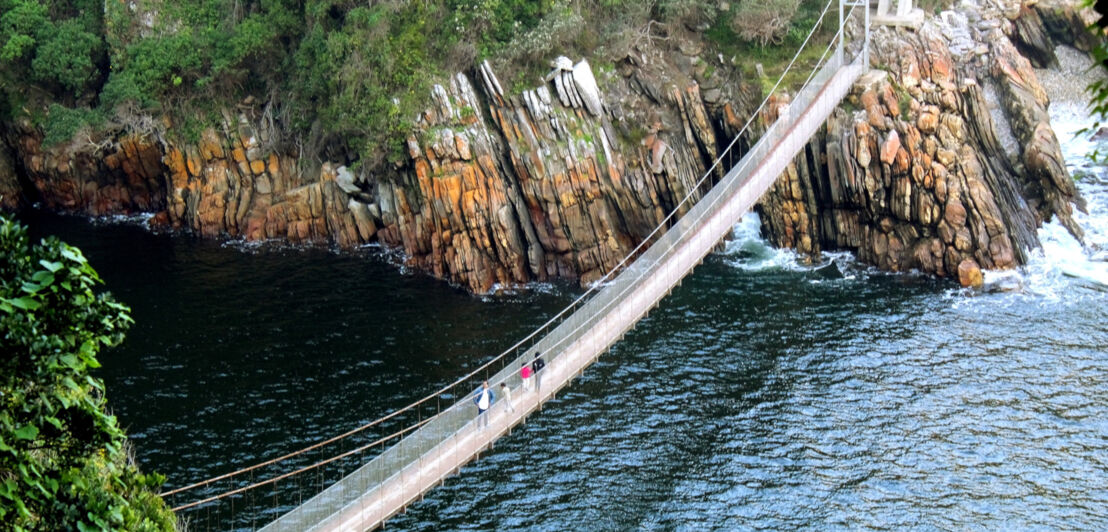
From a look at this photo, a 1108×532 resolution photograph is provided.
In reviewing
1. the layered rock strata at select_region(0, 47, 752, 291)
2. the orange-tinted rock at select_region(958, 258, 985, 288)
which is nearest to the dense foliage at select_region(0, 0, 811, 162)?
the layered rock strata at select_region(0, 47, 752, 291)

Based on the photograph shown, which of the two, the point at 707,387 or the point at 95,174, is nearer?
the point at 707,387

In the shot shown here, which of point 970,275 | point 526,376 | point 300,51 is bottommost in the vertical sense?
point 970,275

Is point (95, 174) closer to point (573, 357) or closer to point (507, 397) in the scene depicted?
point (573, 357)

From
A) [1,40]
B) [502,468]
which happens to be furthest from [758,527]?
[1,40]

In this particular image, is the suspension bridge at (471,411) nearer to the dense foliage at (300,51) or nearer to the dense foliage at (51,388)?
the dense foliage at (300,51)

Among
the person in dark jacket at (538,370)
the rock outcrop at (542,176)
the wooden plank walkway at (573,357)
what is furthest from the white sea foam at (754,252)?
the person in dark jacket at (538,370)

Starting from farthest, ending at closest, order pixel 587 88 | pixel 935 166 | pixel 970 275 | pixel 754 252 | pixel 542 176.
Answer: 1. pixel 754 252
2. pixel 587 88
3. pixel 542 176
4. pixel 935 166
5. pixel 970 275

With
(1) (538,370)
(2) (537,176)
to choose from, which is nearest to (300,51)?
(2) (537,176)
